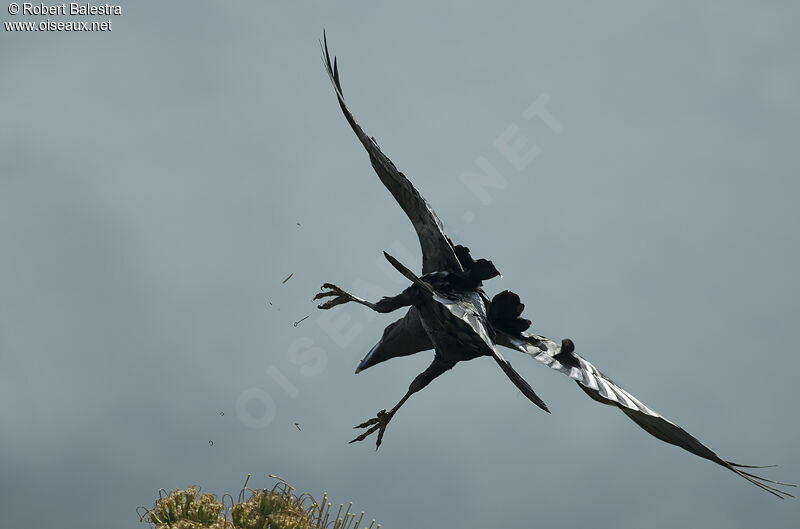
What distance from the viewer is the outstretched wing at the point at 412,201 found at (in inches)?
345

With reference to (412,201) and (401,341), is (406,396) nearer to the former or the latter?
(401,341)

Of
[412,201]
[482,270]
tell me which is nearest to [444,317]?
[482,270]

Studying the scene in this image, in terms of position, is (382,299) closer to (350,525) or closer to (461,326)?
(461,326)

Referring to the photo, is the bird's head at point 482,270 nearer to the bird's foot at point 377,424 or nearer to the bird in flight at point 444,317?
the bird in flight at point 444,317

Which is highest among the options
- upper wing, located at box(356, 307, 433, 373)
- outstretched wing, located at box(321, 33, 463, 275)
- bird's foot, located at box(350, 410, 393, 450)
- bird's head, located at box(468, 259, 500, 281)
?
outstretched wing, located at box(321, 33, 463, 275)

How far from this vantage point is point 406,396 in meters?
8.91

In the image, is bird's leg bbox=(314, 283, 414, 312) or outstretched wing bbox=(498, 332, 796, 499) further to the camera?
bird's leg bbox=(314, 283, 414, 312)

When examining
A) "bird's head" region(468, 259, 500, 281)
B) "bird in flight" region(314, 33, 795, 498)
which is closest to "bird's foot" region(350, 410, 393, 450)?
"bird in flight" region(314, 33, 795, 498)

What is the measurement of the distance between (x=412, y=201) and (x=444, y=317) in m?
1.50

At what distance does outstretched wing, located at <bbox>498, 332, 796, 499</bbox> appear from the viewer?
6.89 m

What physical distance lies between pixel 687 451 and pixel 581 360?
138 centimetres

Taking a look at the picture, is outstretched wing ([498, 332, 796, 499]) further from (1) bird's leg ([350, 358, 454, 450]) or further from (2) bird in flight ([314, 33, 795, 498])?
(1) bird's leg ([350, 358, 454, 450])

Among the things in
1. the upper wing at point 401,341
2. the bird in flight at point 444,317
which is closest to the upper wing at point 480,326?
the bird in flight at point 444,317

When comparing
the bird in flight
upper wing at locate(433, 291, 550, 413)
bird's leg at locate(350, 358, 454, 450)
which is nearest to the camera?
upper wing at locate(433, 291, 550, 413)
